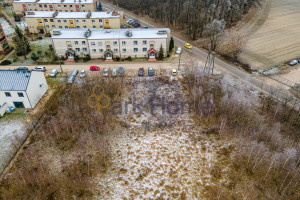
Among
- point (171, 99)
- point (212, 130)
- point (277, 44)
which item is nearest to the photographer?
point (212, 130)

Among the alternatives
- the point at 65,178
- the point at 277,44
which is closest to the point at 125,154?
the point at 65,178

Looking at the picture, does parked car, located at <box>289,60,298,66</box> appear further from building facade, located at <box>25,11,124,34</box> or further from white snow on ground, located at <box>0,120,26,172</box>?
white snow on ground, located at <box>0,120,26,172</box>

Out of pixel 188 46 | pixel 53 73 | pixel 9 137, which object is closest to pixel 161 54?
pixel 188 46

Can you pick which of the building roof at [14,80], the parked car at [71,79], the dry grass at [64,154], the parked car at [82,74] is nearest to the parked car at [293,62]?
the dry grass at [64,154]

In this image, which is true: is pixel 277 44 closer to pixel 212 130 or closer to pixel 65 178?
pixel 212 130

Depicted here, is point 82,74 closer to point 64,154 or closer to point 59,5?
Result: point 64,154

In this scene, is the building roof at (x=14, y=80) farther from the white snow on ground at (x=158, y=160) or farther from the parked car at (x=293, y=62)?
the parked car at (x=293, y=62)

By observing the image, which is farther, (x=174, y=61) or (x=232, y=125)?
(x=174, y=61)
